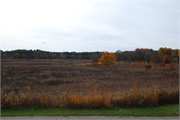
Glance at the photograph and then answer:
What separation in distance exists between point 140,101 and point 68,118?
3818 mm

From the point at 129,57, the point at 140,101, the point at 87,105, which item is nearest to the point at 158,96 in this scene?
the point at 140,101

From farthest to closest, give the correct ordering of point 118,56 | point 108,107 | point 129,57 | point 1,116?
1. point 118,56
2. point 129,57
3. point 108,107
4. point 1,116

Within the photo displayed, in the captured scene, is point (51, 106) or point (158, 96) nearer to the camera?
point (51, 106)

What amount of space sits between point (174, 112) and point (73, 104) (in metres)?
4.64

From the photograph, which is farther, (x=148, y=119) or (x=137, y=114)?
(x=137, y=114)

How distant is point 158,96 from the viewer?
270 inches

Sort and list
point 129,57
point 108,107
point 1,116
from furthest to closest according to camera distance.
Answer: point 129,57 < point 108,107 < point 1,116

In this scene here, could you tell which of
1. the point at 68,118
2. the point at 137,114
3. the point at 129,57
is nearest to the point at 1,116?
the point at 68,118

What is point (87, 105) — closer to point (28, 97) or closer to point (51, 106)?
point (51, 106)

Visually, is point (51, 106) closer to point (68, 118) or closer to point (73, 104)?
point (73, 104)

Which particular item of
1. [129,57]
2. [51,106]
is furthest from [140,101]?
[129,57]

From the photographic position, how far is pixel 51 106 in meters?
6.44

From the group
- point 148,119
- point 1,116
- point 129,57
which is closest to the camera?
point 148,119

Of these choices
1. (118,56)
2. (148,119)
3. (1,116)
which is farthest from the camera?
(118,56)
